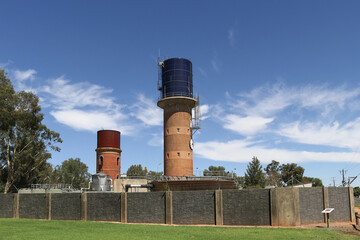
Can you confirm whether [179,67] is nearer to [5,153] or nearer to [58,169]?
[5,153]

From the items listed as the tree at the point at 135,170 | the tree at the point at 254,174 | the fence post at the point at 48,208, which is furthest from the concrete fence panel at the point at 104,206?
the tree at the point at 135,170

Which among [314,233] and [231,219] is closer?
[314,233]

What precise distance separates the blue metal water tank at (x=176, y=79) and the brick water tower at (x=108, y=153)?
11.9 metres

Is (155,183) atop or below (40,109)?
below

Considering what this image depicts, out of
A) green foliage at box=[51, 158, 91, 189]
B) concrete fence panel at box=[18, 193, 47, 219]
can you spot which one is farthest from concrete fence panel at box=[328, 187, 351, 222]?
green foliage at box=[51, 158, 91, 189]

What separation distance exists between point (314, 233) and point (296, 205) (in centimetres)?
365

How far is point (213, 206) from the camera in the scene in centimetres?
2552

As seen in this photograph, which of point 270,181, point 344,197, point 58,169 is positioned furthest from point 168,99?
point 58,169

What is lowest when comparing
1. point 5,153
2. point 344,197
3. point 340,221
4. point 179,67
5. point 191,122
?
point 340,221

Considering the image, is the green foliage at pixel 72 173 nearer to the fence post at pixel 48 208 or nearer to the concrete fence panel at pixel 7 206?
the concrete fence panel at pixel 7 206

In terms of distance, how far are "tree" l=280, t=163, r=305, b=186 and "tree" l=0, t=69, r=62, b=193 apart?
184 ft

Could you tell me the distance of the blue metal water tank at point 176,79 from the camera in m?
45.8

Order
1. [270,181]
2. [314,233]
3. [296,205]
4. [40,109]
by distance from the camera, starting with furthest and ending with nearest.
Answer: [270,181]
[40,109]
[296,205]
[314,233]

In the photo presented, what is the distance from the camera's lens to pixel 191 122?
4722 centimetres
